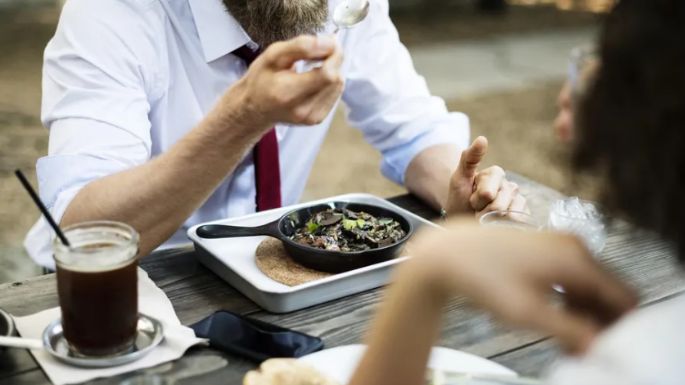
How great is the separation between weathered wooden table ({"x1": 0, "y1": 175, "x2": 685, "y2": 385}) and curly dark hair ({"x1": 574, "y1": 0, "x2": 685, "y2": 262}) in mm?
429

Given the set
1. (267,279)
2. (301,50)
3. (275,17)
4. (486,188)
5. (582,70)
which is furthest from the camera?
(275,17)

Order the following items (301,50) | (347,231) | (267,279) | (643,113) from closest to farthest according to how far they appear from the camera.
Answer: (643,113) → (301,50) → (267,279) → (347,231)

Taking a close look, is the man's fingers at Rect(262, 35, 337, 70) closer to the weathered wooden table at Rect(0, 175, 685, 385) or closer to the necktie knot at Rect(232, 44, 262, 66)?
the weathered wooden table at Rect(0, 175, 685, 385)

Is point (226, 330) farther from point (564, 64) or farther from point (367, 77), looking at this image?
point (564, 64)

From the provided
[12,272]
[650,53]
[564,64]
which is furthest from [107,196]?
[564,64]

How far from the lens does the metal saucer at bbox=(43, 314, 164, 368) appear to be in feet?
3.42

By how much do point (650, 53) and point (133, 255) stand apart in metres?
0.72

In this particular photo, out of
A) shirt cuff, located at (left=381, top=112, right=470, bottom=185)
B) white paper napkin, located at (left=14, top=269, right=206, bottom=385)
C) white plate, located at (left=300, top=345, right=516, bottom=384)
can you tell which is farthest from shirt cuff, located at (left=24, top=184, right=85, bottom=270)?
shirt cuff, located at (left=381, top=112, right=470, bottom=185)

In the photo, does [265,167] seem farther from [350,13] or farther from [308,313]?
[308,313]

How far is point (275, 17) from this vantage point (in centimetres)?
166

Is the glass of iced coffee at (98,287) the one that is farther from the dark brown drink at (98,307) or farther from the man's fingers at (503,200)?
the man's fingers at (503,200)

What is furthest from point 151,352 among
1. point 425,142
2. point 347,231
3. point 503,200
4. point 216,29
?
point 425,142

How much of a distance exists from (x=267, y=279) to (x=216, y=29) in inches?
25.4

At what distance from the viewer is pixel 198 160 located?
53.5 inches
